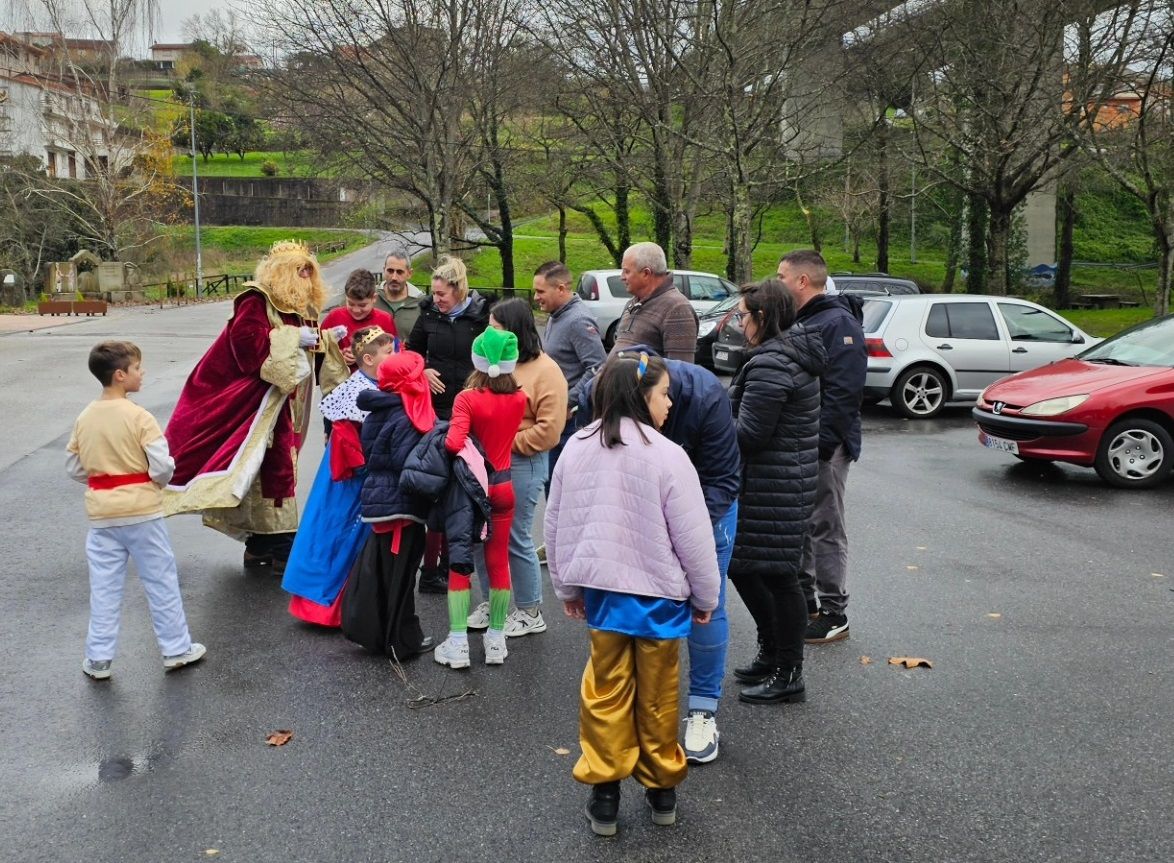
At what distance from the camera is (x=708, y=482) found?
4246 mm

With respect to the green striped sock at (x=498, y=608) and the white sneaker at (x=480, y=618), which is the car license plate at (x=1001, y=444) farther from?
the green striped sock at (x=498, y=608)

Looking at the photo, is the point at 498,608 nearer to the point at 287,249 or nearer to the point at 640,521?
the point at 640,521

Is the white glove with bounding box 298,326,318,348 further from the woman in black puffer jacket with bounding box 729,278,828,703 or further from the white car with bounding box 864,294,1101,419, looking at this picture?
the white car with bounding box 864,294,1101,419

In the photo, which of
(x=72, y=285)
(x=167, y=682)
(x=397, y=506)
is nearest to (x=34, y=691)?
(x=167, y=682)

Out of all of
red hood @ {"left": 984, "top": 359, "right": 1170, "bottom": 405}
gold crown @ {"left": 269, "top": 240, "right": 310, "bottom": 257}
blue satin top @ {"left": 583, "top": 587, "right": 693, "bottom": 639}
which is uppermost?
gold crown @ {"left": 269, "top": 240, "right": 310, "bottom": 257}

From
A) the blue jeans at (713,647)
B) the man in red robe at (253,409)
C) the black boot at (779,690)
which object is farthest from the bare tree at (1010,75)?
the blue jeans at (713,647)

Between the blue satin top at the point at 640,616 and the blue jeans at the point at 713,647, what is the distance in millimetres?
539

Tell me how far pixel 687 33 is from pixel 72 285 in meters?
29.3

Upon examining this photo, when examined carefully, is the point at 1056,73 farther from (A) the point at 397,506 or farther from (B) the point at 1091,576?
(A) the point at 397,506

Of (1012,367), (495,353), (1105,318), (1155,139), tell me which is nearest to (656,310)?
(495,353)

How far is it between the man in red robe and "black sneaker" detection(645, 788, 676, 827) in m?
3.73

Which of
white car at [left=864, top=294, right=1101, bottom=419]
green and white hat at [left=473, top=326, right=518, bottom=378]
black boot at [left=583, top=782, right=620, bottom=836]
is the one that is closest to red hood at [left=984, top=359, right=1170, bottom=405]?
white car at [left=864, top=294, right=1101, bottom=419]

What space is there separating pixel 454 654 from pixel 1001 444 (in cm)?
676

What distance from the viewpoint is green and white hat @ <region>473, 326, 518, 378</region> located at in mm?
5164
